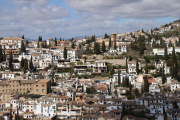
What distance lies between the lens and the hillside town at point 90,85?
25672 millimetres

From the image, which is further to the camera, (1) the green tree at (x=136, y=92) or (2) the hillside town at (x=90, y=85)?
(1) the green tree at (x=136, y=92)

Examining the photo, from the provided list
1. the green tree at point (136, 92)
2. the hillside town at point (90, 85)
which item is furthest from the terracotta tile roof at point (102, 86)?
the green tree at point (136, 92)

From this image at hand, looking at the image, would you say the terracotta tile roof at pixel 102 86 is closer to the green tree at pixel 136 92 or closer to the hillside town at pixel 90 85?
the hillside town at pixel 90 85

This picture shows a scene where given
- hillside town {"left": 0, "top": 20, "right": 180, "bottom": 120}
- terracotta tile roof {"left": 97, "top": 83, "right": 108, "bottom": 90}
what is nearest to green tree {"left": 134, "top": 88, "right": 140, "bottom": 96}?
hillside town {"left": 0, "top": 20, "right": 180, "bottom": 120}

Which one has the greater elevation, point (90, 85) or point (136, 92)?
point (90, 85)

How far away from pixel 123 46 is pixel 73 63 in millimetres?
10787

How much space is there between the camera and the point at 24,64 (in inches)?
1518

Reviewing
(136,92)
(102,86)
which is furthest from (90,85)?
(136,92)

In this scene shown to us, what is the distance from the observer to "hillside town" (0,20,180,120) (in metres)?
25.7

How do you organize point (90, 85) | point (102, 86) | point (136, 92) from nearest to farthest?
point (136, 92) → point (102, 86) → point (90, 85)

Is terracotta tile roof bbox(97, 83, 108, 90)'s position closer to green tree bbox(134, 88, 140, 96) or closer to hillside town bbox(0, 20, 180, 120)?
hillside town bbox(0, 20, 180, 120)

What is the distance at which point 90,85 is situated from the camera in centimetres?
3238

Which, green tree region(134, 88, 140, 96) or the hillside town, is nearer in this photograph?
the hillside town

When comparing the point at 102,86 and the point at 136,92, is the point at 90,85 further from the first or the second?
the point at 136,92
